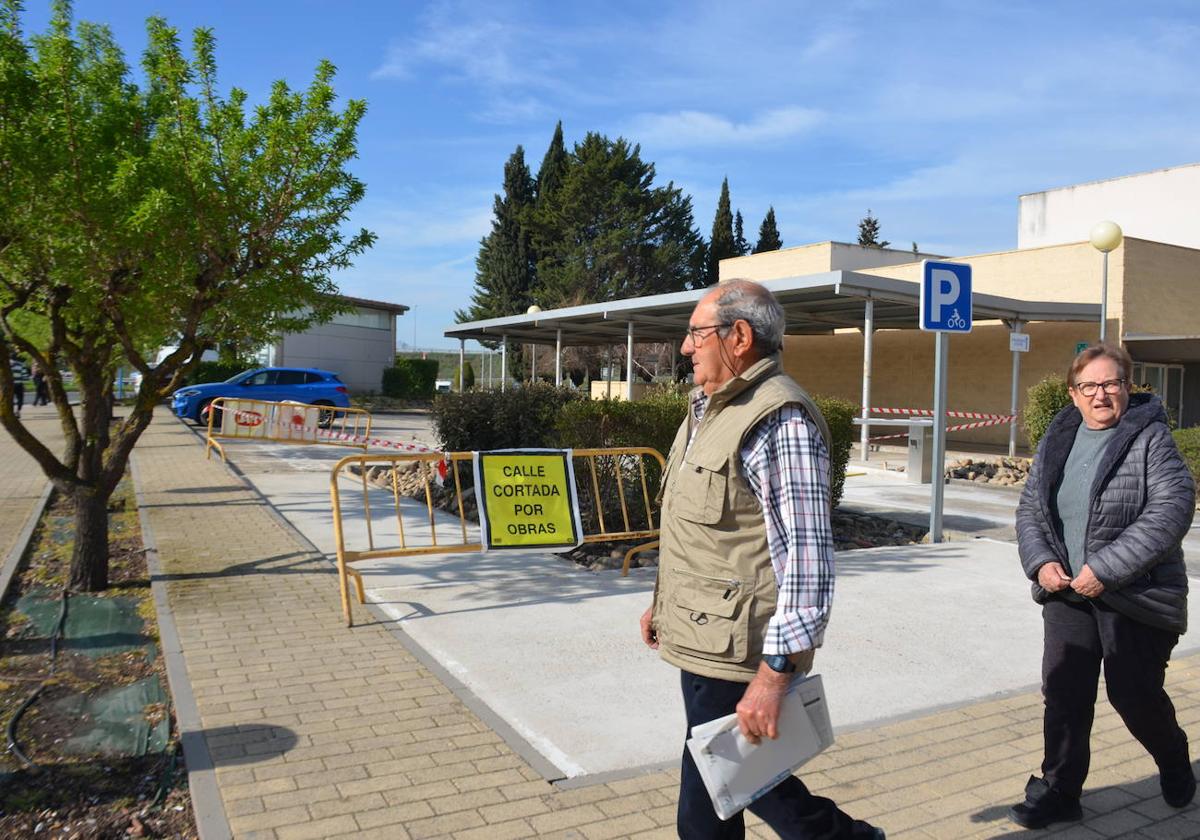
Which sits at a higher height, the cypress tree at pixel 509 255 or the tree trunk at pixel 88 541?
the cypress tree at pixel 509 255

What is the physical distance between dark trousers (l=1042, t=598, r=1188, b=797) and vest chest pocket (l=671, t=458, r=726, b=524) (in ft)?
5.97

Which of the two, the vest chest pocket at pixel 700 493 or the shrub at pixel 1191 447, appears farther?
the shrub at pixel 1191 447

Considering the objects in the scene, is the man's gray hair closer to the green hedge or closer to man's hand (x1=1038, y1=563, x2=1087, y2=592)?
man's hand (x1=1038, y1=563, x2=1087, y2=592)

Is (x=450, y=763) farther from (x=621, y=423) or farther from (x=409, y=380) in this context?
(x=409, y=380)

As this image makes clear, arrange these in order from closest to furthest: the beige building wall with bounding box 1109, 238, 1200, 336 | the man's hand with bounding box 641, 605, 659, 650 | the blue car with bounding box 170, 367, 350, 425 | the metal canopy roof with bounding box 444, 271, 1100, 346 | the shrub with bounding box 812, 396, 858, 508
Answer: the man's hand with bounding box 641, 605, 659, 650
the shrub with bounding box 812, 396, 858, 508
the metal canopy roof with bounding box 444, 271, 1100, 346
the beige building wall with bounding box 1109, 238, 1200, 336
the blue car with bounding box 170, 367, 350, 425

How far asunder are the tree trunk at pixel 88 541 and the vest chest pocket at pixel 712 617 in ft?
19.4

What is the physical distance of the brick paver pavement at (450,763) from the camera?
136 inches

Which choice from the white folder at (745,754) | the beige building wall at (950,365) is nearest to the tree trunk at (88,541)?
the white folder at (745,754)

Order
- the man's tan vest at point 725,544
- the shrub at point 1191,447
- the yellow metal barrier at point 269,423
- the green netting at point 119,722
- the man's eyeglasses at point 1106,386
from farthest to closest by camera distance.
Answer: the yellow metal barrier at point 269,423
the shrub at point 1191,447
the green netting at point 119,722
the man's eyeglasses at point 1106,386
the man's tan vest at point 725,544

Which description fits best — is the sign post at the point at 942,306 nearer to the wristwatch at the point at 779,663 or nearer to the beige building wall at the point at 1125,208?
the wristwatch at the point at 779,663

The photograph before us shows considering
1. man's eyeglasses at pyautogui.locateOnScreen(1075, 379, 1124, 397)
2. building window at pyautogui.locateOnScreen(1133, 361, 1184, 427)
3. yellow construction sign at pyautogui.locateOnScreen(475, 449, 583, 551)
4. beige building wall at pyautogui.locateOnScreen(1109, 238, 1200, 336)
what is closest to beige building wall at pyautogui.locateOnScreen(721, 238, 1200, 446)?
beige building wall at pyautogui.locateOnScreen(1109, 238, 1200, 336)

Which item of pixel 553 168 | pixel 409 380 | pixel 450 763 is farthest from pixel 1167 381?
pixel 553 168

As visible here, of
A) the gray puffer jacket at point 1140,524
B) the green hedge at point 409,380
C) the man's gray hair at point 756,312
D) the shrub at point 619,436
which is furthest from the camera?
the green hedge at point 409,380

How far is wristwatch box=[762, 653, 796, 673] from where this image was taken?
2.30m
